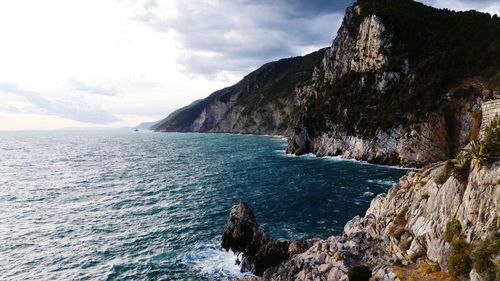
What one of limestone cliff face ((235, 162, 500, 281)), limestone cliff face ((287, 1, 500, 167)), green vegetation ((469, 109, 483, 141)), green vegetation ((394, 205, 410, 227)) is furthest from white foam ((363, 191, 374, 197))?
green vegetation ((394, 205, 410, 227))

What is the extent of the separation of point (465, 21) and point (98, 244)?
456 feet

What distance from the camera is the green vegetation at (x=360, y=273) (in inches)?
918

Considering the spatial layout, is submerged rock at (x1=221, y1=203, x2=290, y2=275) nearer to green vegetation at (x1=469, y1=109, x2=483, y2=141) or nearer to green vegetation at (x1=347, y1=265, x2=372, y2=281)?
green vegetation at (x1=347, y1=265, x2=372, y2=281)

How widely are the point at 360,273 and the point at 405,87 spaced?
91723 millimetres

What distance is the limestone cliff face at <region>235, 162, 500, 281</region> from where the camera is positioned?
64.3ft

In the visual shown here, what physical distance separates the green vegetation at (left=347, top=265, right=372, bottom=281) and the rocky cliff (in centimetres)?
6256

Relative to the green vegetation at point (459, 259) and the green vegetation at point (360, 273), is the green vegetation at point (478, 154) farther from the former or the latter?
the green vegetation at point (360, 273)

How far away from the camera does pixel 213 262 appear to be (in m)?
37.7

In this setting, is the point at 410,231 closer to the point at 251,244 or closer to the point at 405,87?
the point at 251,244

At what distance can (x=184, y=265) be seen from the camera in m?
36.6

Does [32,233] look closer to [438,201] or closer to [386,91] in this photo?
[438,201]

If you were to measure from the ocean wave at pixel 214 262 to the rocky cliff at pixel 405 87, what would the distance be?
2482 inches

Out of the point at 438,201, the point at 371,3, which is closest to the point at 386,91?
the point at 371,3

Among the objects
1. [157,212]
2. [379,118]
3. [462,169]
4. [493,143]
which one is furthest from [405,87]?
[493,143]
